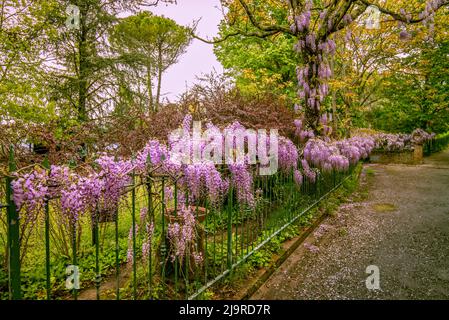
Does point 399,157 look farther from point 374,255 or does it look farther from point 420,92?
point 374,255

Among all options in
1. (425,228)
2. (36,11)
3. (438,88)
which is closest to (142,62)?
(36,11)

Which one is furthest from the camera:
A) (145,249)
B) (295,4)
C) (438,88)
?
(438,88)

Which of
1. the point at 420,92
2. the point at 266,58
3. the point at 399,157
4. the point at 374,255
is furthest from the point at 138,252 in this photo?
the point at 420,92

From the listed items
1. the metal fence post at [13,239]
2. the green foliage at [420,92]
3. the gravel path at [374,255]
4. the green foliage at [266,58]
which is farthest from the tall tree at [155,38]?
the metal fence post at [13,239]

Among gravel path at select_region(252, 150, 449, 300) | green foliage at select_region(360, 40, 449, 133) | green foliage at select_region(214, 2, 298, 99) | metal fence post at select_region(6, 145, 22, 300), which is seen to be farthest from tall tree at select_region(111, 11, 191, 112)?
metal fence post at select_region(6, 145, 22, 300)

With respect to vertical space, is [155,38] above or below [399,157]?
above

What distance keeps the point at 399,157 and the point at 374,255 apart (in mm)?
13671

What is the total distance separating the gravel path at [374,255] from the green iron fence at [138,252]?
595mm

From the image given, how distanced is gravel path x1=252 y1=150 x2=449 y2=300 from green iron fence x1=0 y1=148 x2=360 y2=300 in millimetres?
595

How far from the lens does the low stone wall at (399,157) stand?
15102mm

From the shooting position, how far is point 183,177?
9.48 ft

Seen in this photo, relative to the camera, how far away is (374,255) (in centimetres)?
419
